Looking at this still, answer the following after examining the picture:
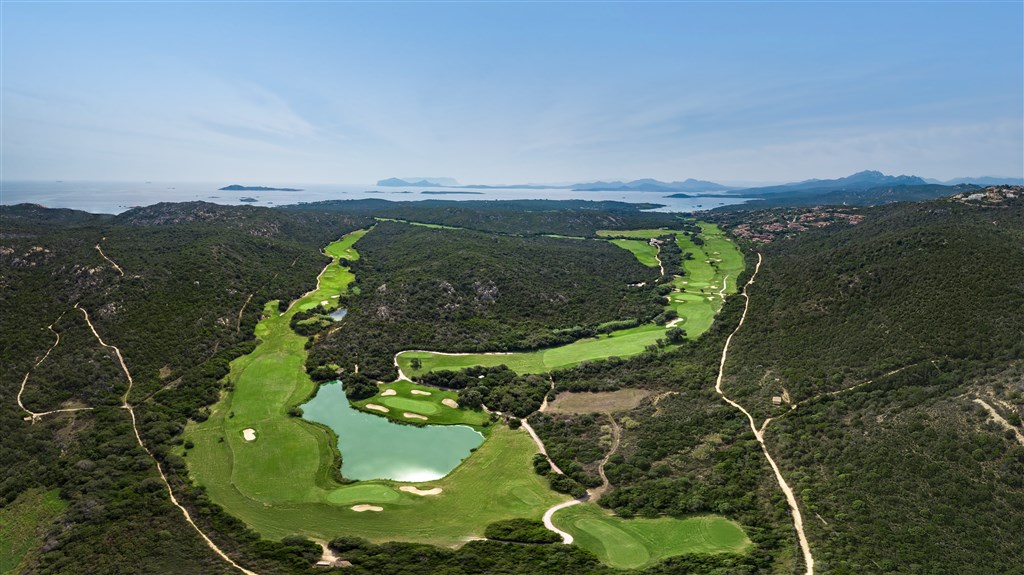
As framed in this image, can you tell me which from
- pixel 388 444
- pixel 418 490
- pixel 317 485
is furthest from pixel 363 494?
pixel 388 444

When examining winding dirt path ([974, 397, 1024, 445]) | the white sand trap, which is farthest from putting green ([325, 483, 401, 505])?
winding dirt path ([974, 397, 1024, 445])

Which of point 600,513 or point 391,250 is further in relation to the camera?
point 391,250

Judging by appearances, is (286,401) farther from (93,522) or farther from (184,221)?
(184,221)

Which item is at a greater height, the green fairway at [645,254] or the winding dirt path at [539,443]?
the green fairway at [645,254]

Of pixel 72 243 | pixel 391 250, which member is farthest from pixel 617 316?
pixel 72 243

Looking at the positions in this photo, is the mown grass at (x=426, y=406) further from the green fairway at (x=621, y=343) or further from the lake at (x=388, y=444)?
the green fairway at (x=621, y=343)

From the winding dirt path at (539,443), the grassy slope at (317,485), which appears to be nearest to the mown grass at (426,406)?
the grassy slope at (317,485)
